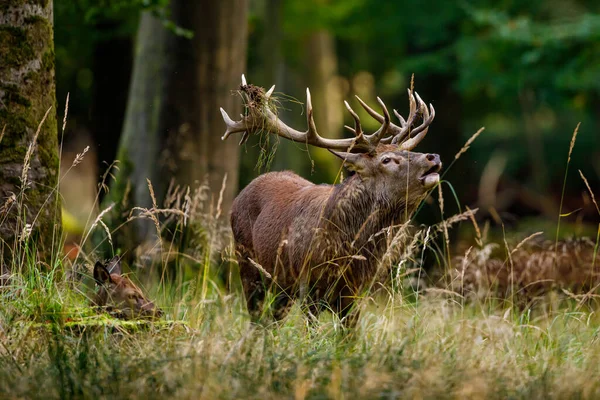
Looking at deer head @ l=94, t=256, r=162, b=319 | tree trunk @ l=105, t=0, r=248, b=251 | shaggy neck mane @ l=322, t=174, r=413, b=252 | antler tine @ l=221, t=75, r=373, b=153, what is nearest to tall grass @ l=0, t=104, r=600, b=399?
deer head @ l=94, t=256, r=162, b=319

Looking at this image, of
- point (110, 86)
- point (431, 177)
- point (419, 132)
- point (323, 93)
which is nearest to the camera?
point (431, 177)

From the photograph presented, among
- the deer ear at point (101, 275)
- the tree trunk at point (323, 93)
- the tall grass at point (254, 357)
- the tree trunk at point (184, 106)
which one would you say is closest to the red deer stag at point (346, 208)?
the tall grass at point (254, 357)

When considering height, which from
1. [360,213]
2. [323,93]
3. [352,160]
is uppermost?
[352,160]

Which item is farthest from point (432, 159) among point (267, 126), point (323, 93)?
point (323, 93)

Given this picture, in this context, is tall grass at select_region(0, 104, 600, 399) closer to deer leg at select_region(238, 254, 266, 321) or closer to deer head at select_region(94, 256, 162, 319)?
deer head at select_region(94, 256, 162, 319)

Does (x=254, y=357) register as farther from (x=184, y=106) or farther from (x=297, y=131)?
(x=184, y=106)

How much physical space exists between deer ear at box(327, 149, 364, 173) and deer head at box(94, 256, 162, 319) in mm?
1869

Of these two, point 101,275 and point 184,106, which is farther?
point 184,106

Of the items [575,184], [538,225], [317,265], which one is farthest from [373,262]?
[575,184]

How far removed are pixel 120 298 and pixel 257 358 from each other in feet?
4.45

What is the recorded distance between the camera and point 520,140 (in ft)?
83.9

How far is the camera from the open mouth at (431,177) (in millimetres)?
6551

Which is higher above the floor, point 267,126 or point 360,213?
point 267,126

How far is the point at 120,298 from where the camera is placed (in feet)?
19.2
